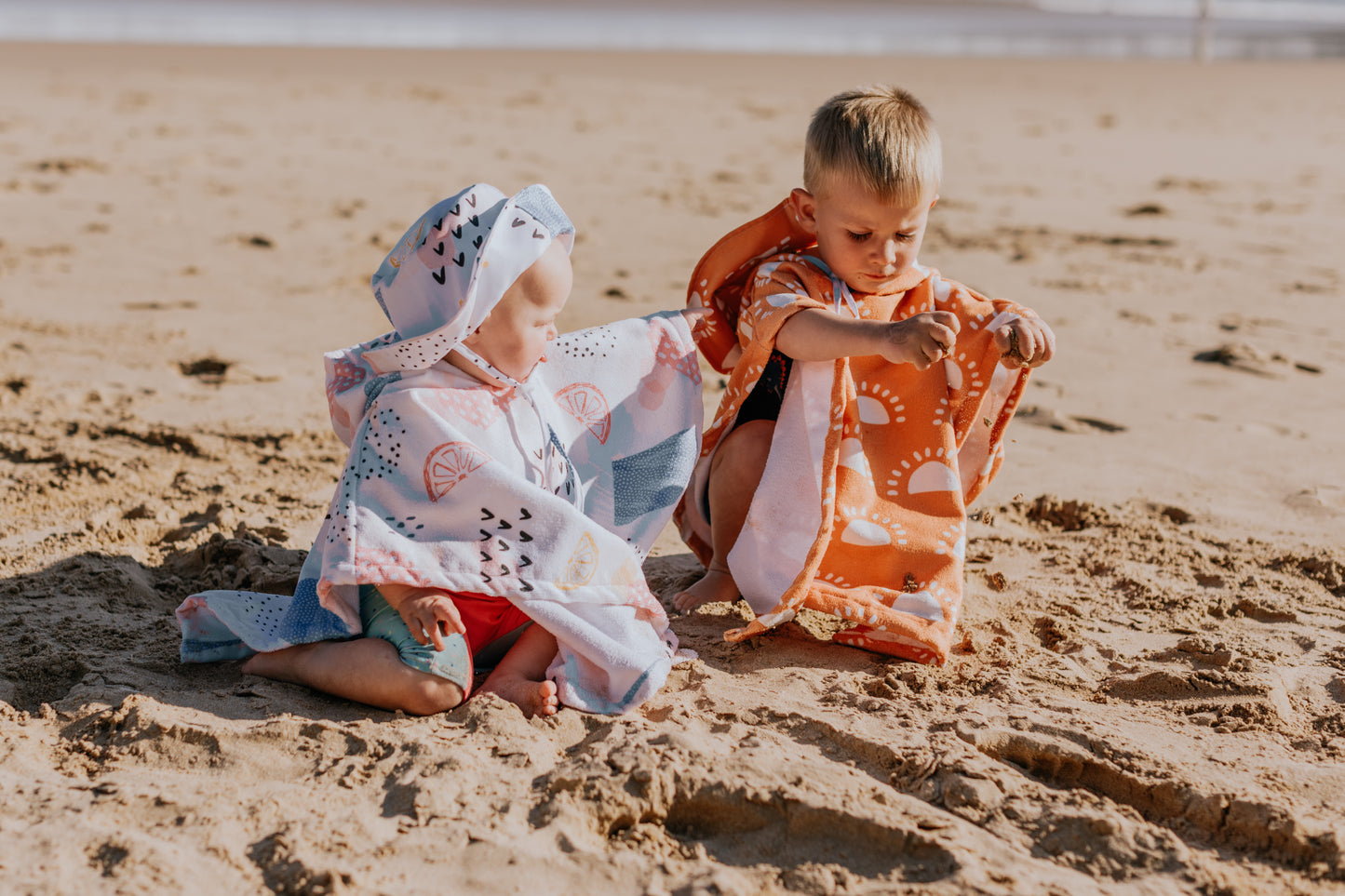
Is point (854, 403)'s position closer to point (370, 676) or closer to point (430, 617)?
point (430, 617)

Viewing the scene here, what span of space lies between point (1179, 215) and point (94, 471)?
597cm

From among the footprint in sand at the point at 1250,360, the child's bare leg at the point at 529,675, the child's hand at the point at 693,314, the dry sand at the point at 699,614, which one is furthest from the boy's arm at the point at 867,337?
the footprint in sand at the point at 1250,360

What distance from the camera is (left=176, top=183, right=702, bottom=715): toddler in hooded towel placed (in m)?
2.24


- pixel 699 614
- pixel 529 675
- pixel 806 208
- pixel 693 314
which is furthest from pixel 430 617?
pixel 806 208

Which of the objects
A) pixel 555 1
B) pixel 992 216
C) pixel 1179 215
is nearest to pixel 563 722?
pixel 992 216

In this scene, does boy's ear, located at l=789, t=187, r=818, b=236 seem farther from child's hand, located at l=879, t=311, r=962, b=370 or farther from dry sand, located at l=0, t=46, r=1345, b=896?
dry sand, located at l=0, t=46, r=1345, b=896

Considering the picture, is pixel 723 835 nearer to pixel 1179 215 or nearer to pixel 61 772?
pixel 61 772

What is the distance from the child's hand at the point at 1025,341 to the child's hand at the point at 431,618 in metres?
1.25

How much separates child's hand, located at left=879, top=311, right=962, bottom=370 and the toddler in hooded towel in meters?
0.65

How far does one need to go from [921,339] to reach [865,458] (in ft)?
1.40

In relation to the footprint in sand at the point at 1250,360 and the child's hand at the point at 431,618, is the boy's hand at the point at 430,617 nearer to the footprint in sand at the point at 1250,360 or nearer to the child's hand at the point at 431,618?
the child's hand at the point at 431,618

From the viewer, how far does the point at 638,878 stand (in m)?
1.83

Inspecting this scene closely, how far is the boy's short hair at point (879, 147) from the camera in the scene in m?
2.43

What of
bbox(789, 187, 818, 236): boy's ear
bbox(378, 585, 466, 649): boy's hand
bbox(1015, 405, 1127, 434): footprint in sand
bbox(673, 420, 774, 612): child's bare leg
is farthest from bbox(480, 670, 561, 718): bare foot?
bbox(1015, 405, 1127, 434): footprint in sand
